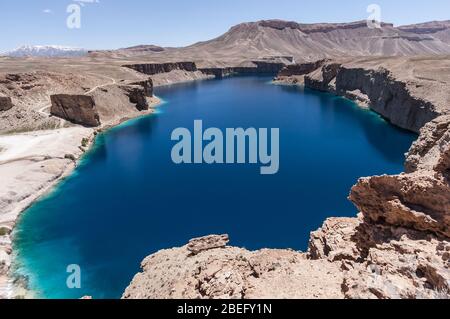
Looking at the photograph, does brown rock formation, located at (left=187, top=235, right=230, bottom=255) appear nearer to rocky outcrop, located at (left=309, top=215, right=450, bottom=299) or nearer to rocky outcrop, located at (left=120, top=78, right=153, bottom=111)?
rocky outcrop, located at (left=309, top=215, right=450, bottom=299)

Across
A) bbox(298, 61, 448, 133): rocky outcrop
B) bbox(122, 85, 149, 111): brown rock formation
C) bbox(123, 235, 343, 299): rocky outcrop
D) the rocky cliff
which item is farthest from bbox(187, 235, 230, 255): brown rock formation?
bbox(122, 85, 149, 111): brown rock formation

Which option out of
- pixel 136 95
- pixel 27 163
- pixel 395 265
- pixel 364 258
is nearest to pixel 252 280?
pixel 395 265

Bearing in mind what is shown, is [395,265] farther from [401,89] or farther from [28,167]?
[401,89]

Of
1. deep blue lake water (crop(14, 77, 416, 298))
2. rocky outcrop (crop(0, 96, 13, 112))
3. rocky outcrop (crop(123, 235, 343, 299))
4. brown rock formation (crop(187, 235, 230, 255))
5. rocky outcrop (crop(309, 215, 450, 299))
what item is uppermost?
rocky outcrop (crop(0, 96, 13, 112))

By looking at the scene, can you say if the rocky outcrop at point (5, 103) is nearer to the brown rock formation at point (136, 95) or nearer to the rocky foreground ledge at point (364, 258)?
the brown rock formation at point (136, 95)

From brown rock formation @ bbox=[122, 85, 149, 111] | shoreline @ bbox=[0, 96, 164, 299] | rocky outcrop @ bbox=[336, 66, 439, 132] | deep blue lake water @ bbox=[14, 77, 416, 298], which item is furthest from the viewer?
brown rock formation @ bbox=[122, 85, 149, 111]

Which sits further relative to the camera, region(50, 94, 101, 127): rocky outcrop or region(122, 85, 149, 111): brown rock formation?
region(122, 85, 149, 111): brown rock formation

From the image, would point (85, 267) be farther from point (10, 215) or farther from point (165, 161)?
point (165, 161)
